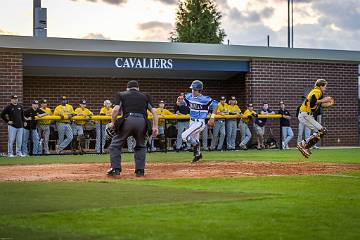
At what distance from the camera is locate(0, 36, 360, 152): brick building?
28984mm

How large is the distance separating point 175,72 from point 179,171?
655 inches

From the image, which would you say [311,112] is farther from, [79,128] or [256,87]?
[256,87]

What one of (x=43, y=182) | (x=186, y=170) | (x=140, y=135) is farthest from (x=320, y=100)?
(x=43, y=182)


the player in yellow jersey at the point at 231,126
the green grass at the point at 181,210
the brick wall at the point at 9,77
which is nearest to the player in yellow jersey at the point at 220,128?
the player in yellow jersey at the point at 231,126

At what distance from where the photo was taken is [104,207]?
9484 millimetres

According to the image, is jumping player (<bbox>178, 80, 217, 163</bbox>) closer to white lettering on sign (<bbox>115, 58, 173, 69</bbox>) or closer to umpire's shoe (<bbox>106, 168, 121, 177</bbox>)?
umpire's shoe (<bbox>106, 168, 121, 177</bbox>)

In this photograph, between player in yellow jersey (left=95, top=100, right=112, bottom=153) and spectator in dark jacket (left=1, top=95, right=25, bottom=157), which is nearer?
spectator in dark jacket (left=1, top=95, right=25, bottom=157)

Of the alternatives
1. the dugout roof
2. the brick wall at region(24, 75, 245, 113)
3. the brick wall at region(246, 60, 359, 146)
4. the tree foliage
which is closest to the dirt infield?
the dugout roof

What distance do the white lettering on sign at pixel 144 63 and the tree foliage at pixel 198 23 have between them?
101 feet

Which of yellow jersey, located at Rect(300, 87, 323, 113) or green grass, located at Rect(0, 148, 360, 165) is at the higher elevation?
yellow jersey, located at Rect(300, 87, 323, 113)

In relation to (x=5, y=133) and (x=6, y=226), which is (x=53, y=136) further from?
(x=6, y=226)

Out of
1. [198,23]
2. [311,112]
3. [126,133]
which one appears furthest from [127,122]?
[198,23]

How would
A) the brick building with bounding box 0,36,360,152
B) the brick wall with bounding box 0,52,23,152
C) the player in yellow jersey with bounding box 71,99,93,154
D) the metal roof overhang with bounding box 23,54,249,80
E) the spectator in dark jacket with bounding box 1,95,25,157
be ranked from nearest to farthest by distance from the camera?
1. the spectator in dark jacket with bounding box 1,95,25,157
2. the player in yellow jersey with bounding box 71,99,93,154
3. the brick wall with bounding box 0,52,23,152
4. the brick building with bounding box 0,36,360,152
5. the metal roof overhang with bounding box 23,54,249,80

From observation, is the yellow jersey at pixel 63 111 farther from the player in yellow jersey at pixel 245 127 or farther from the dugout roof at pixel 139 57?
the player in yellow jersey at pixel 245 127
